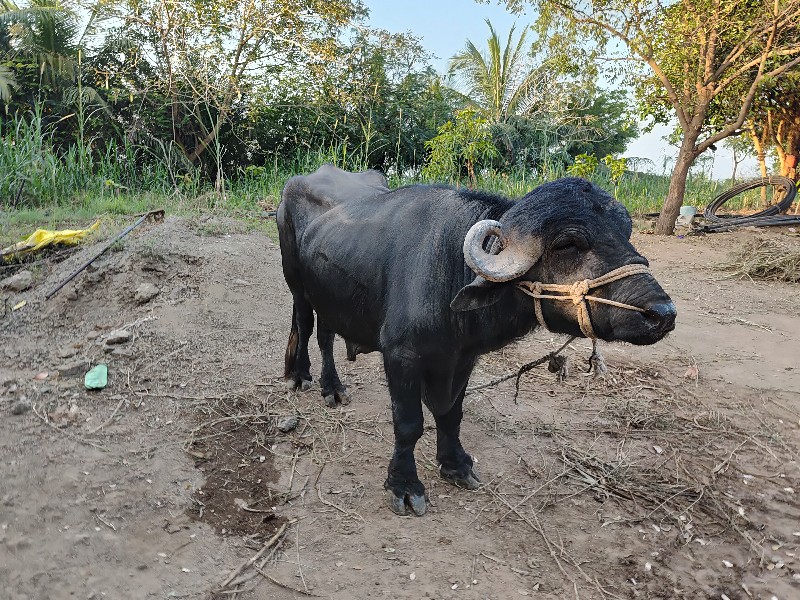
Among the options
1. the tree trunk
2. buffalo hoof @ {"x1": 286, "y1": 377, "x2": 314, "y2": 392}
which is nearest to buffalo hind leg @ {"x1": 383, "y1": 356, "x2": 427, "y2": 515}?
buffalo hoof @ {"x1": 286, "y1": 377, "x2": 314, "y2": 392}

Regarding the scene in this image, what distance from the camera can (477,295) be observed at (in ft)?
8.29

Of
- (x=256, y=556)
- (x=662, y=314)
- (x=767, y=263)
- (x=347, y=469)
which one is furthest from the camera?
(x=767, y=263)

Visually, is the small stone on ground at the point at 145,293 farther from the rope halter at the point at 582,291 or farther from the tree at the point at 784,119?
the tree at the point at 784,119

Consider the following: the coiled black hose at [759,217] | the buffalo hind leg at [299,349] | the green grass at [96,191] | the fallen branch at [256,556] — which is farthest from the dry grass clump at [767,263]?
the fallen branch at [256,556]

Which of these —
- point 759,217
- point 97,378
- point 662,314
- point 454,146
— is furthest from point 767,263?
point 97,378

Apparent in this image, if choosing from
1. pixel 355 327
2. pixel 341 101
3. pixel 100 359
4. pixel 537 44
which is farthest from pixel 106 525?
pixel 537 44

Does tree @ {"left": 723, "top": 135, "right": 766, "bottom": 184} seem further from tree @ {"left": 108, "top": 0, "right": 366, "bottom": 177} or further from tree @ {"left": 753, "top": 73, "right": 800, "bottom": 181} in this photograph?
tree @ {"left": 108, "top": 0, "right": 366, "bottom": 177}

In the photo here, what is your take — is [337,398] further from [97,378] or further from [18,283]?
[18,283]

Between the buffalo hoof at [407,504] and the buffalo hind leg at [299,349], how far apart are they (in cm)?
150

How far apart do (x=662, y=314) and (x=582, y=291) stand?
305 millimetres

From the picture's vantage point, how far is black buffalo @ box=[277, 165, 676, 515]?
7.76 ft

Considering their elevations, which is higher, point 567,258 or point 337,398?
point 567,258

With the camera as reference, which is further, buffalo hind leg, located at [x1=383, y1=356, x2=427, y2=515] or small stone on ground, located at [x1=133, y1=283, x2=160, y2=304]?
small stone on ground, located at [x1=133, y1=283, x2=160, y2=304]

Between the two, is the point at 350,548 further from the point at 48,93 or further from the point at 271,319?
the point at 48,93
